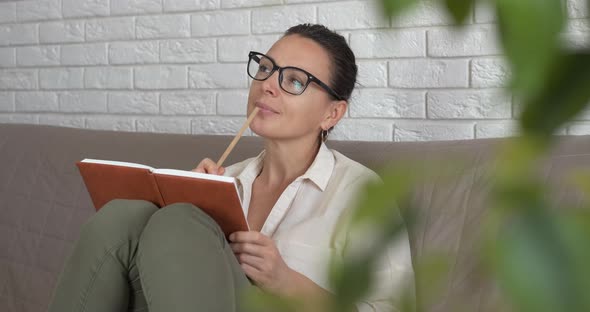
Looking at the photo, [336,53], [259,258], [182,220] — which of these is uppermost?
[336,53]

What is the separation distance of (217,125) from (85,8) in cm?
68

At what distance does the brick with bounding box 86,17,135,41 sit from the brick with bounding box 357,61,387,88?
0.86m

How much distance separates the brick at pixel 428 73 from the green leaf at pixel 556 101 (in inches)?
78.7

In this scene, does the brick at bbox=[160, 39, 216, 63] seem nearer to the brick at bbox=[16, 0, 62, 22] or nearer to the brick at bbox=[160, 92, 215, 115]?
the brick at bbox=[160, 92, 215, 115]

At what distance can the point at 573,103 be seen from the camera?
126 mm

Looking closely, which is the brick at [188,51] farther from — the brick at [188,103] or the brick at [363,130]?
the brick at [363,130]

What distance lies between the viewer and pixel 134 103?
2.67 meters

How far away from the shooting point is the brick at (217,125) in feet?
8.08

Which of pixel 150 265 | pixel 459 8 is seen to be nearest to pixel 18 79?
pixel 150 265

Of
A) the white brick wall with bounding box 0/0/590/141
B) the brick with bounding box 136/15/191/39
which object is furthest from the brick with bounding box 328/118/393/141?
the brick with bounding box 136/15/191/39

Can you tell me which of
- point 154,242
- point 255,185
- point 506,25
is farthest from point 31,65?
point 506,25

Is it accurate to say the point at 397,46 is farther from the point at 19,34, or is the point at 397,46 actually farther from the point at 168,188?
the point at 19,34

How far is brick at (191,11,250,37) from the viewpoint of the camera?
242 cm

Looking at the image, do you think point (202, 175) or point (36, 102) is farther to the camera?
point (36, 102)
